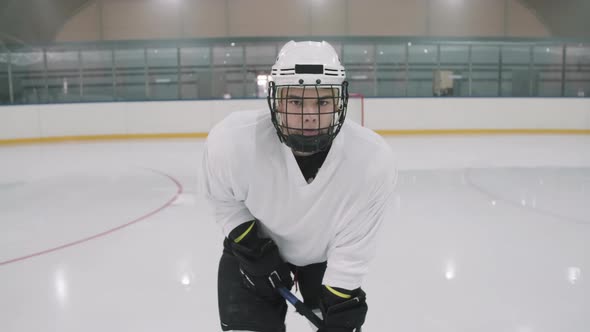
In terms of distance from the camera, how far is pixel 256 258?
4.35 feet

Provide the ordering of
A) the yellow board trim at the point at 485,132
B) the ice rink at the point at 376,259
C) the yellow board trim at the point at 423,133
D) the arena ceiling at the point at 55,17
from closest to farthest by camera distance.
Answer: the ice rink at the point at 376,259, the yellow board trim at the point at 423,133, the yellow board trim at the point at 485,132, the arena ceiling at the point at 55,17

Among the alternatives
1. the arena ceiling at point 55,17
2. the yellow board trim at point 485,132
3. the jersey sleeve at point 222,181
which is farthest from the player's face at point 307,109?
the arena ceiling at point 55,17

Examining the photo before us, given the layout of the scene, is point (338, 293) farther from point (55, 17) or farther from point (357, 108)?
point (55, 17)

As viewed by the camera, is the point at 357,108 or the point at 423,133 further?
the point at 423,133

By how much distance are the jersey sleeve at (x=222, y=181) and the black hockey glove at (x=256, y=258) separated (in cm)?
4

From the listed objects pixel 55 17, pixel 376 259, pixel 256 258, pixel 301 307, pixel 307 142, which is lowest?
pixel 376 259

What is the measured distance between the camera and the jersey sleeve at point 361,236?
1.26 metres

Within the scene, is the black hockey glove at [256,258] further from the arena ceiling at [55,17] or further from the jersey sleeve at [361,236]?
the arena ceiling at [55,17]

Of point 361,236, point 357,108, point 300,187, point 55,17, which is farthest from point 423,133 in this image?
point 55,17

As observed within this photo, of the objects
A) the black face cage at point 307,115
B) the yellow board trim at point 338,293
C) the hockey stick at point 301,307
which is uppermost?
the black face cage at point 307,115

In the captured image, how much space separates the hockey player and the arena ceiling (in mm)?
12840

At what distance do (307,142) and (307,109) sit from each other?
88 millimetres

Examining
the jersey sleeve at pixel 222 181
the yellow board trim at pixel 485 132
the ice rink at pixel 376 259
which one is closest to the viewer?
the jersey sleeve at pixel 222 181

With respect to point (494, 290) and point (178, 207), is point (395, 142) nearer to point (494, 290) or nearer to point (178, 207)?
point (178, 207)
